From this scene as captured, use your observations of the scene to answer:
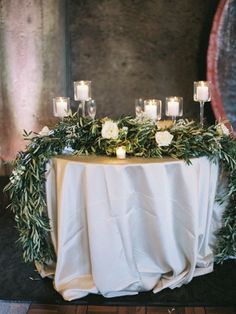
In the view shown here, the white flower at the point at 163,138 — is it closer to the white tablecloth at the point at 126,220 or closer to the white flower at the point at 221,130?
the white tablecloth at the point at 126,220

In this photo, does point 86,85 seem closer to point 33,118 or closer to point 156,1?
point 33,118

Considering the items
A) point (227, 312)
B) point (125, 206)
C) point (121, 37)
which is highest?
point (121, 37)

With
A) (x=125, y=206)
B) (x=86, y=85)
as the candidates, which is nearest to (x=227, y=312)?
(x=125, y=206)

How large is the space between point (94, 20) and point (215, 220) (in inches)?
83.4

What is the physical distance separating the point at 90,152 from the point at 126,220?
418mm

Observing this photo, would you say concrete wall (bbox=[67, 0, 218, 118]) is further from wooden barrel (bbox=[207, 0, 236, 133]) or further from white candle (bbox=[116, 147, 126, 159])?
white candle (bbox=[116, 147, 126, 159])

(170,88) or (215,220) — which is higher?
(170,88)

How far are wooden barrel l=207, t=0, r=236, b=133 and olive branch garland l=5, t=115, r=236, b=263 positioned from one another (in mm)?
1263

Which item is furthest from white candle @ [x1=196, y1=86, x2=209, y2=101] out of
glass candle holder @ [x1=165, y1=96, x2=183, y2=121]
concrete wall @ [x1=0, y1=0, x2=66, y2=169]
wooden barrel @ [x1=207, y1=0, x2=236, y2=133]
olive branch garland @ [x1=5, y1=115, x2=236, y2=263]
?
concrete wall @ [x1=0, y1=0, x2=66, y2=169]

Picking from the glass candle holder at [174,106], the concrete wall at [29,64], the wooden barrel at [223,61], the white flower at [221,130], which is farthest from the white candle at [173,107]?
the concrete wall at [29,64]

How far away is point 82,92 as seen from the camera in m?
2.41

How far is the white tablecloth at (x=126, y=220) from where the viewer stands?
192cm

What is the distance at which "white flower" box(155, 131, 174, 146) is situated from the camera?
2023 millimetres

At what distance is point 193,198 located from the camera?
1.98 m
